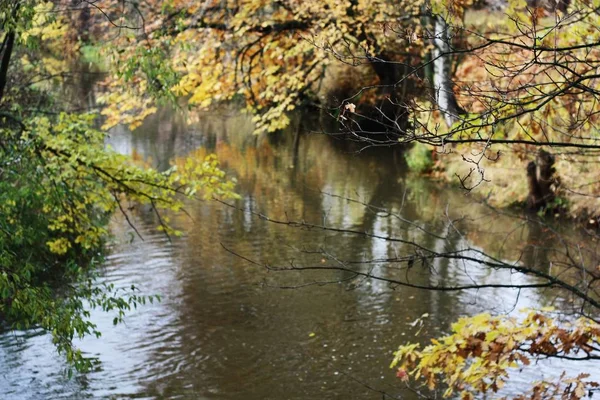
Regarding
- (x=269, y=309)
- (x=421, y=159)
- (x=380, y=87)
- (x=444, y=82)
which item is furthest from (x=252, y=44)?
(x=444, y=82)

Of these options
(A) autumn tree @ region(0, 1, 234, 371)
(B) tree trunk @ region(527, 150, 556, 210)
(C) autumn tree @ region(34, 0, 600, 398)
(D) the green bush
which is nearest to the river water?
(C) autumn tree @ region(34, 0, 600, 398)

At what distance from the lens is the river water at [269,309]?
8.47 m

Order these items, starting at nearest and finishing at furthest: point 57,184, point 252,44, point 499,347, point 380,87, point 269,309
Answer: point 499,347 < point 57,184 < point 269,309 < point 252,44 < point 380,87

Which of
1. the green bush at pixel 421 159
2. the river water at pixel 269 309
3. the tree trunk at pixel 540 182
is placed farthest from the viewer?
the green bush at pixel 421 159

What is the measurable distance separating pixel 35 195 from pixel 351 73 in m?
18.4

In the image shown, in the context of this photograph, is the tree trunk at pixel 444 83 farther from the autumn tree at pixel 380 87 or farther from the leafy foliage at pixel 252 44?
the leafy foliage at pixel 252 44

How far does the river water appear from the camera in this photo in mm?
8469

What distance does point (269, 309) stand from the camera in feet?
35.9

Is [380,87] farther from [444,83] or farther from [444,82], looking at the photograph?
[444,82]

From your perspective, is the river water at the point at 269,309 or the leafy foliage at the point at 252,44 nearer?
the river water at the point at 269,309

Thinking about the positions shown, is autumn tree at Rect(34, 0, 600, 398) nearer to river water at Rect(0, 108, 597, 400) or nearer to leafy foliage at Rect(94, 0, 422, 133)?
leafy foliage at Rect(94, 0, 422, 133)

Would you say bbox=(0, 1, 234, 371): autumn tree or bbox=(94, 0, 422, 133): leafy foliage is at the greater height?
bbox=(94, 0, 422, 133): leafy foliage

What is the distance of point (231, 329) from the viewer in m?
10.2

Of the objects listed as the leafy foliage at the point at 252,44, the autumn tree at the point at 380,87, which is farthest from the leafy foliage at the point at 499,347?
the leafy foliage at the point at 252,44
